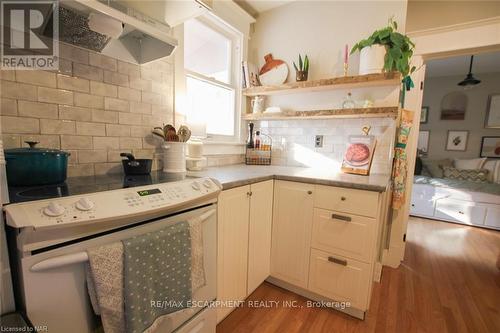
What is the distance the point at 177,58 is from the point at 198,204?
110 centimetres

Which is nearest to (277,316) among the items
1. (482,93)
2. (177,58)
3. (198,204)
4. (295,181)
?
(295,181)

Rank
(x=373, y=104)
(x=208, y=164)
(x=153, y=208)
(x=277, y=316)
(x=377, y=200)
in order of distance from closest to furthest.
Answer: (x=153, y=208) → (x=377, y=200) → (x=277, y=316) → (x=373, y=104) → (x=208, y=164)

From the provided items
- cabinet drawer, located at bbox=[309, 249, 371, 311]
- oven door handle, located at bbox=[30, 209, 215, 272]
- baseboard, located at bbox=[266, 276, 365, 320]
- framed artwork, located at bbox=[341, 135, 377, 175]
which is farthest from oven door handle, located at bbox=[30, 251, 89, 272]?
framed artwork, located at bbox=[341, 135, 377, 175]

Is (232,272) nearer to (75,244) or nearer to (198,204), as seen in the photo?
(198,204)

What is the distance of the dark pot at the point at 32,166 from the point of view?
79cm

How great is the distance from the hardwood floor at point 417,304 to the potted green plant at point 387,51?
1.71m

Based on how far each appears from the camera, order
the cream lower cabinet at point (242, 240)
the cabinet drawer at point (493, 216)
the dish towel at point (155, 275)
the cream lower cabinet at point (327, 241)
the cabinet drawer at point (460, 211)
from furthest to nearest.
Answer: the cabinet drawer at point (460, 211)
the cabinet drawer at point (493, 216)
the cream lower cabinet at point (327, 241)
the cream lower cabinet at point (242, 240)
the dish towel at point (155, 275)

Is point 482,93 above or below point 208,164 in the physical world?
above

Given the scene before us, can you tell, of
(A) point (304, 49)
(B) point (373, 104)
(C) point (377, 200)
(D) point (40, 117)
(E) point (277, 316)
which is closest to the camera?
(D) point (40, 117)

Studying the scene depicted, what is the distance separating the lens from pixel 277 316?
1.53 metres

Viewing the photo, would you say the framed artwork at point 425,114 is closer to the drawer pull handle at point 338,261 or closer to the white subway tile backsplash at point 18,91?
the drawer pull handle at point 338,261

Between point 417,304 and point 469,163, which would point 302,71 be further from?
point 469,163

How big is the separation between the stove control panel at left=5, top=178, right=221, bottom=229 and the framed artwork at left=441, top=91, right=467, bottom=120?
19.2ft

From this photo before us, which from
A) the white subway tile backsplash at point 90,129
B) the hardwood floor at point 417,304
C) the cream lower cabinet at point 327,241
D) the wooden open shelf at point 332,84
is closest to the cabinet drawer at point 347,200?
the cream lower cabinet at point 327,241
